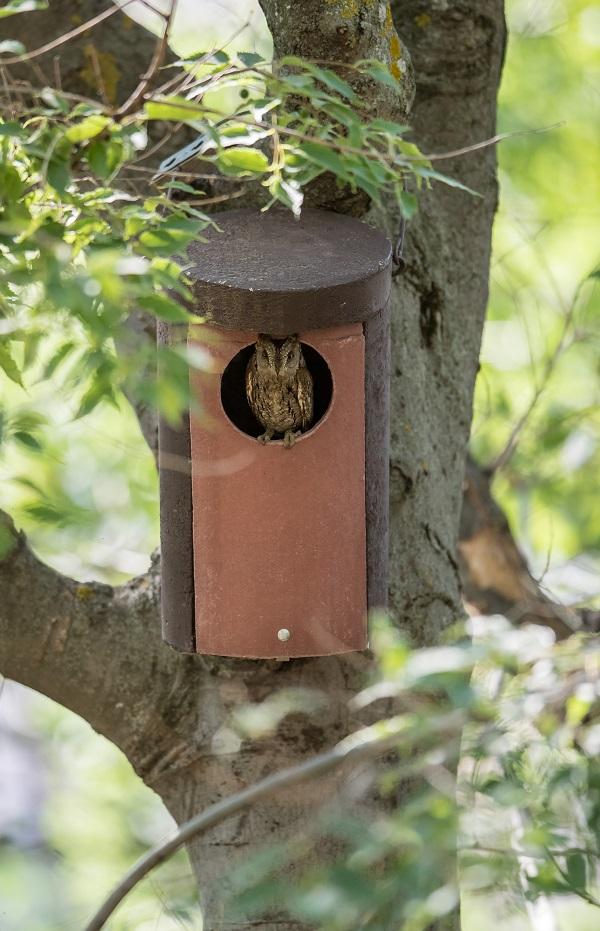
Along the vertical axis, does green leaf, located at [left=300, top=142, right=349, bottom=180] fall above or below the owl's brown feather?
above

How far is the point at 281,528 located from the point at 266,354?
13.8 inches

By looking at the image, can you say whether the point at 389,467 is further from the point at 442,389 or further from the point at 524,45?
the point at 524,45

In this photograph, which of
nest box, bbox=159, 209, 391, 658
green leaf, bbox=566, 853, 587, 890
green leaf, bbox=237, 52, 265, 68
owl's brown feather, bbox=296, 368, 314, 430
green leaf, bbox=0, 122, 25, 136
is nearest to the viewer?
green leaf, bbox=566, 853, 587, 890

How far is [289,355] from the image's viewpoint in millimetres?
2643

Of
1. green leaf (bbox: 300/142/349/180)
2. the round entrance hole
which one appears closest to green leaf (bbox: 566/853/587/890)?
green leaf (bbox: 300/142/349/180)

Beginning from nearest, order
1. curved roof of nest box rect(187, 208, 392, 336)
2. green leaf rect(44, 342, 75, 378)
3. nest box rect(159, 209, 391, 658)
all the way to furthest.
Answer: green leaf rect(44, 342, 75, 378) → curved roof of nest box rect(187, 208, 392, 336) → nest box rect(159, 209, 391, 658)

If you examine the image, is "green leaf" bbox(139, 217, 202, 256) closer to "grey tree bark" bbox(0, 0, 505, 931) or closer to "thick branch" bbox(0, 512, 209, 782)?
"grey tree bark" bbox(0, 0, 505, 931)

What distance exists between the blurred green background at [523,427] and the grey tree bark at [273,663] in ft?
4.08

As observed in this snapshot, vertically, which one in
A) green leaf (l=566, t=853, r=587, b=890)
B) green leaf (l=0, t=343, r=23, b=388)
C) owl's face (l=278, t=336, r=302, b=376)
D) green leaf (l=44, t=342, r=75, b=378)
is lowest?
owl's face (l=278, t=336, r=302, b=376)

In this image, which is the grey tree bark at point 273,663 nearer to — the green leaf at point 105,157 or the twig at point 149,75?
the twig at point 149,75

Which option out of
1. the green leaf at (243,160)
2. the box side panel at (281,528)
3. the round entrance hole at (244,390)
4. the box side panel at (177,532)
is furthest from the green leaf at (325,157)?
the round entrance hole at (244,390)

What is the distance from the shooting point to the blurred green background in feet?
16.6

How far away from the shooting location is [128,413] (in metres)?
6.02

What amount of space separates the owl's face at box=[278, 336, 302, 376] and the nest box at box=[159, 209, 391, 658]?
0.02 metres
